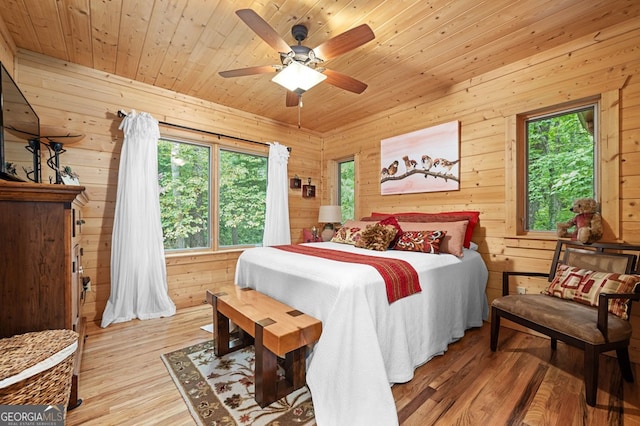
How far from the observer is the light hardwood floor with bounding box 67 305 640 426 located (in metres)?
1.51

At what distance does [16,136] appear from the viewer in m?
1.80

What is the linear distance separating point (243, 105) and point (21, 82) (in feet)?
6.93

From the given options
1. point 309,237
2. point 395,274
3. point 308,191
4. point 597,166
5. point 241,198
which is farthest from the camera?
point 308,191

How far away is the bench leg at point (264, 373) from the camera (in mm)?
1577

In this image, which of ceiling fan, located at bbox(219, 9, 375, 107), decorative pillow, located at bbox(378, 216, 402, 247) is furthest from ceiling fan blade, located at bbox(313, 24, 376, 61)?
decorative pillow, located at bbox(378, 216, 402, 247)

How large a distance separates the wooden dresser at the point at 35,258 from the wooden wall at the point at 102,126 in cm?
158

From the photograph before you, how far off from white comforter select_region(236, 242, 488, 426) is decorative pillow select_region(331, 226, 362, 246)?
82 cm

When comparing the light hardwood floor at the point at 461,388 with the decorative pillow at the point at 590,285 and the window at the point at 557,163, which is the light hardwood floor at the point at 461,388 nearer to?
the decorative pillow at the point at 590,285

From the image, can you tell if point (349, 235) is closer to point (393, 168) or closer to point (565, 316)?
point (393, 168)

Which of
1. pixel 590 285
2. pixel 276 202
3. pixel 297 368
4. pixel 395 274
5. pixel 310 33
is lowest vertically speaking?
pixel 297 368

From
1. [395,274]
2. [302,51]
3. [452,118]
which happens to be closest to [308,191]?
[452,118]

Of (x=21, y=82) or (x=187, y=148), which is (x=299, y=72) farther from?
(x=21, y=82)

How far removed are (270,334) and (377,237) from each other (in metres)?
1.51

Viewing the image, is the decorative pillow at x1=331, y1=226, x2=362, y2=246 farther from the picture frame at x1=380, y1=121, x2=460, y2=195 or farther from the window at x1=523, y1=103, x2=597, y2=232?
the window at x1=523, y1=103, x2=597, y2=232
